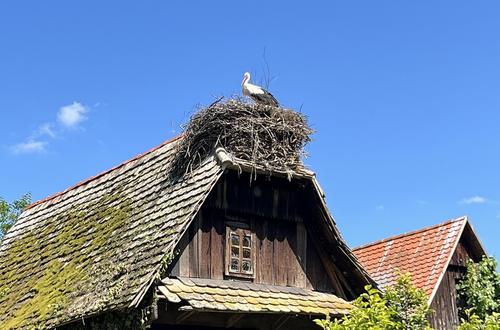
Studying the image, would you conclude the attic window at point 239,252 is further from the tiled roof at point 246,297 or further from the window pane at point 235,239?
the tiled roof at point 246,297

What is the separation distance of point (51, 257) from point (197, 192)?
4090 millimetres

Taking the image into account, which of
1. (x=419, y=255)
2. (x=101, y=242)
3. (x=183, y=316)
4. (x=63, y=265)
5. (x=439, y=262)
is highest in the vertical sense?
(x=419, y=255)

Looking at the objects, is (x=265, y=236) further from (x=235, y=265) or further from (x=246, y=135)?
(x=246, y=135)

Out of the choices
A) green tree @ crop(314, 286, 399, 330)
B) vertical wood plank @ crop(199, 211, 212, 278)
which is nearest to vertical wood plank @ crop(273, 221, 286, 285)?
vertical wood plank @ crop(199, 211, 212, 278)

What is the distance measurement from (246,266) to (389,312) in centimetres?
398

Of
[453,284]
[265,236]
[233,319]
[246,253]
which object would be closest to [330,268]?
[265,236]

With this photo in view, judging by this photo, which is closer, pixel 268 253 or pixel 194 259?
pixel 194 259

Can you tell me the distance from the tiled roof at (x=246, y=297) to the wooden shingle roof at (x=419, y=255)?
5832 millimetres

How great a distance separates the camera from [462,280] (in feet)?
62.6

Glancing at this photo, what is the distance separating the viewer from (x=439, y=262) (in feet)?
61.7

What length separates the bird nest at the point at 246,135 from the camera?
12.2 metres

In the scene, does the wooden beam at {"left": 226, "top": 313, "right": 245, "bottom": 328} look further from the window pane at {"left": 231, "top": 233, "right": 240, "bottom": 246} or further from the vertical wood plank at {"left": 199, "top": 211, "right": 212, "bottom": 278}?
the window pane at {"left": 231, "top": 233, "right": 240, "bottom": 246}

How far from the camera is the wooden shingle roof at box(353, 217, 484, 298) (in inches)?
734

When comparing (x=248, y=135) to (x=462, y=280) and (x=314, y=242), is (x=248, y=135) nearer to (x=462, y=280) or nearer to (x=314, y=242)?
(x=314, y=242)
